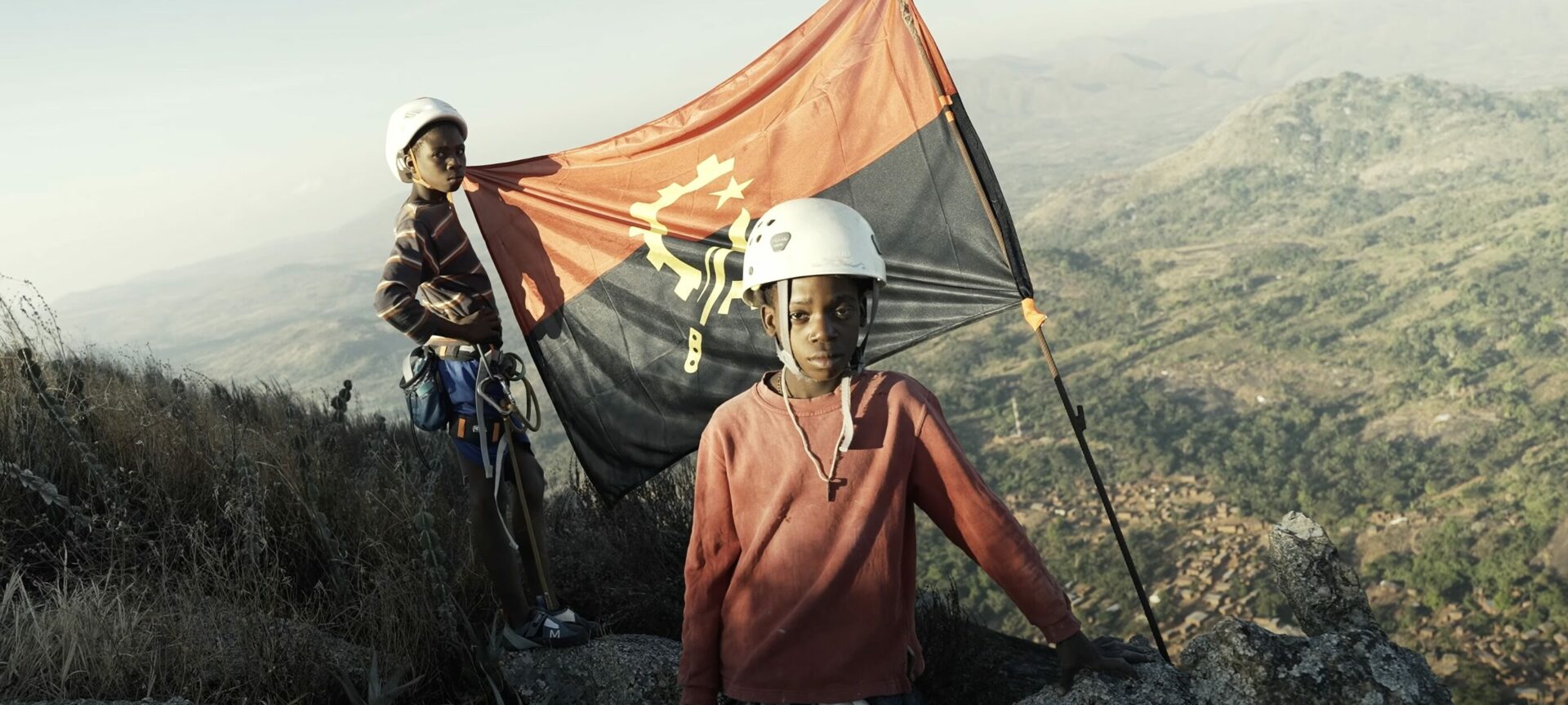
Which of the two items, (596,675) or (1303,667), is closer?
(1303,667)

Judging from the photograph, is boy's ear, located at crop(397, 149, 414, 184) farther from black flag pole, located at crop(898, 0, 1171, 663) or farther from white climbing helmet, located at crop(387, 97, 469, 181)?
black flag pole, located at crop(898, 0, 1171, 663)

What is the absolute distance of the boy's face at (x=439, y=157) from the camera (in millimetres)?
3141

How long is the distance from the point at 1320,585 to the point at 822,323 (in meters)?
1.74

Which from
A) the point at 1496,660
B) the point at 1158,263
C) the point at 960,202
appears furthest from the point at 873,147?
the point at 1158,263

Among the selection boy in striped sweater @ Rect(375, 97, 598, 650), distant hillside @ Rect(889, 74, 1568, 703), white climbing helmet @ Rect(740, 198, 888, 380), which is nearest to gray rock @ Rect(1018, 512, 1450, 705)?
white climbing helmet @ Rect(740, 198, 888, 380)

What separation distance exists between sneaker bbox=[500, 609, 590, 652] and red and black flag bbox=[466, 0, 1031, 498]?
0.99 m

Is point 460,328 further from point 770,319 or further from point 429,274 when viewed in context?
point 770,319

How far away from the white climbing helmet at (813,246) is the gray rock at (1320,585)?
1529 mm

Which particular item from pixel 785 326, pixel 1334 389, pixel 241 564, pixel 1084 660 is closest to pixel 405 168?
pixel 241 564

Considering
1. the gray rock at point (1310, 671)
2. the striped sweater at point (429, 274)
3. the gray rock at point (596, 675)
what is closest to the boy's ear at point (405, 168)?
the striped sweater at point (429, 274)

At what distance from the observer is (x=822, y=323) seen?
1851 mm

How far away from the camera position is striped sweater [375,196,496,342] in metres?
2.95

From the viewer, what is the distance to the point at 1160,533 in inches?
2328

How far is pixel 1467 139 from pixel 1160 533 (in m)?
155
